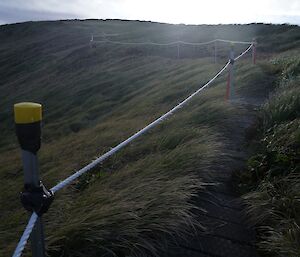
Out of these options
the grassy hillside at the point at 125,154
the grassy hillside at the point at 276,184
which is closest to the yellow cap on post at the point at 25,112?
the grassy hillside at the point at 125,154

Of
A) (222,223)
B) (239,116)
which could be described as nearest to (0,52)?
(239,116)

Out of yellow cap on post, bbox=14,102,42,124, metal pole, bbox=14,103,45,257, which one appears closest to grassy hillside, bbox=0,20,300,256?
metal pole, bbox=14,103,45,257

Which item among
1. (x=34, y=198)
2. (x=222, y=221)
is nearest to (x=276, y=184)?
(x=222, y=221)

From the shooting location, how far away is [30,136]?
2.16m

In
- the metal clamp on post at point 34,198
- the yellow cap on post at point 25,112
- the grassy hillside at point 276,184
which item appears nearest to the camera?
the yellow cap on post at point 25,112

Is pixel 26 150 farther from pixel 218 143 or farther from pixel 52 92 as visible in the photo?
pixel 52 92

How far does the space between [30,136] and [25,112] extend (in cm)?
15

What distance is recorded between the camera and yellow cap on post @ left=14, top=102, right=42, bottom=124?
6.82ft

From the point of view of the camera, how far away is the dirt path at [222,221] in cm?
324

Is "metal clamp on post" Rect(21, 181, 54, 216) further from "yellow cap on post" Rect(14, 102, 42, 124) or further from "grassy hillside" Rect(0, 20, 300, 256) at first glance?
"grassy hillside" Rect(0, 20, 300, 256)

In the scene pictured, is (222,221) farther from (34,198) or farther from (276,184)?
(34,198)

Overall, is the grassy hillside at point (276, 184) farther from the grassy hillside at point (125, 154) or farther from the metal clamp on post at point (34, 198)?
the metal clamp on post at point (34, 198)

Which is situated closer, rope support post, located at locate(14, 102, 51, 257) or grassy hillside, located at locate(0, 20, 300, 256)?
rope support post, located at locate(14, 102, 51, 257)

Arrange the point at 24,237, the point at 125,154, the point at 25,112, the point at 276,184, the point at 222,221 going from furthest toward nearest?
1. the point at 125,154
2. the point at 276,184
3. the point at 222,221
4. the point at 24,237
5. the point at 25,112
